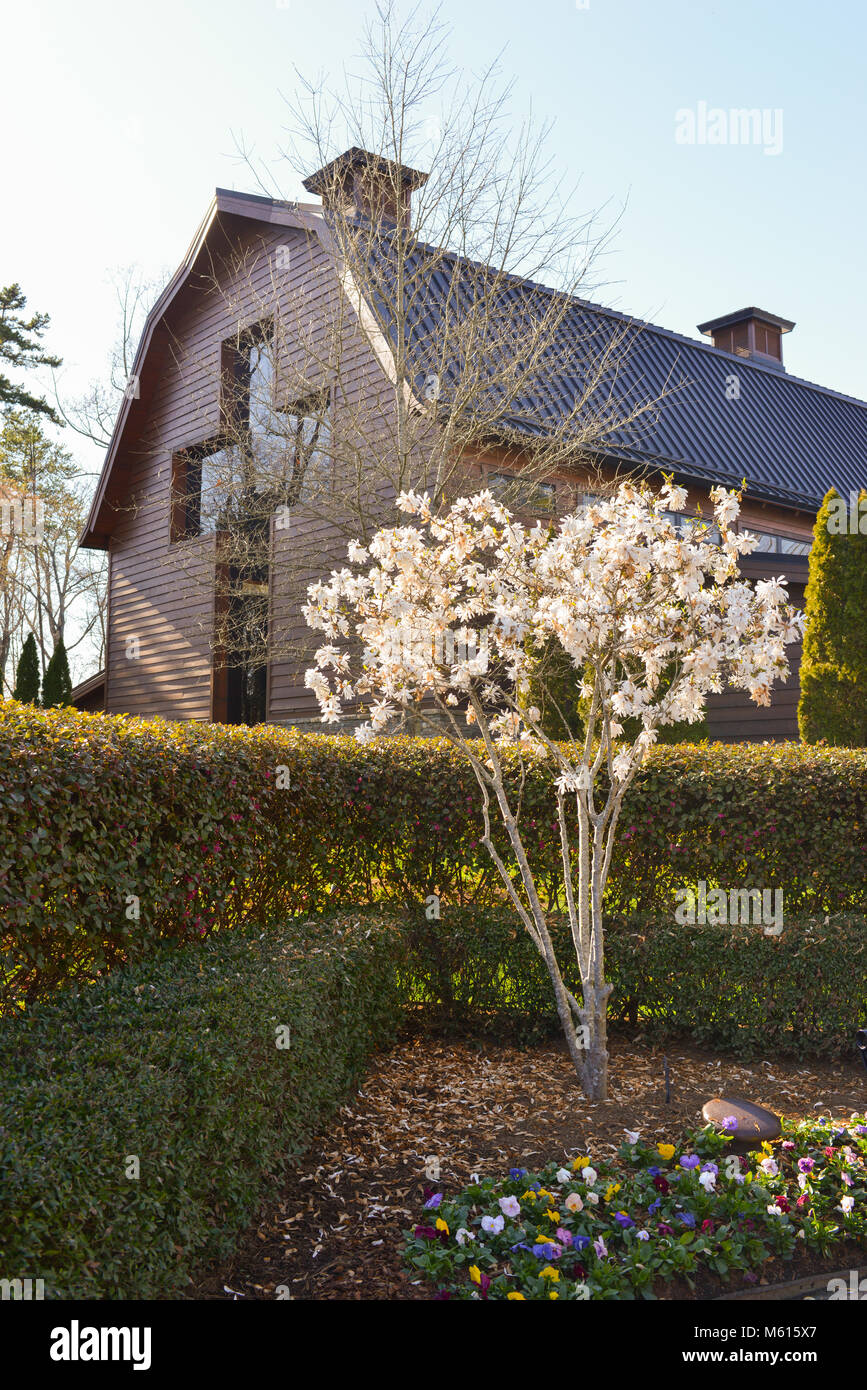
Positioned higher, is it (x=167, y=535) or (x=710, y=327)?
(x=710, y=327)

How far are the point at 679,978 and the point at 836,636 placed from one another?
4003mm

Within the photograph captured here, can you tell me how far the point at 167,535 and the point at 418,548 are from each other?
13.0 metres

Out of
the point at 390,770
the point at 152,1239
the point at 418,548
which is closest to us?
the point at 152,1239

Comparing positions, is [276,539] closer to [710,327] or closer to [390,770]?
[390,770]

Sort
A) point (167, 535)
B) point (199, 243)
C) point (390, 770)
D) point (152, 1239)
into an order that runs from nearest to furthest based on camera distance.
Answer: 1. point (152, 1239)
2. point (390, 770)
3. point (199, 243)
4. point (167, 535)

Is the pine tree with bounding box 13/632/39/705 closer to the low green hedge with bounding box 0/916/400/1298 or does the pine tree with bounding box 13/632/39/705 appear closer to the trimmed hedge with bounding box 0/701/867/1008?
the trimmed hedge with bounding box 0/701/867/1008

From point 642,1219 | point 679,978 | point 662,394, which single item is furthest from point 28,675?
point 642,1219

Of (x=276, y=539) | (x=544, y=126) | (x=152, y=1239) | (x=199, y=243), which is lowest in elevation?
(x=152, y=1239)

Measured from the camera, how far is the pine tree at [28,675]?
2095 cm

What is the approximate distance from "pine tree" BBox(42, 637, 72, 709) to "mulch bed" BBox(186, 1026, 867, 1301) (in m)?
16.4

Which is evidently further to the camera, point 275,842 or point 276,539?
point 276,539

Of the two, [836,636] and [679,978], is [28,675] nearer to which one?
[836,636]

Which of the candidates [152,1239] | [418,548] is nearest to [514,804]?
[418,548]

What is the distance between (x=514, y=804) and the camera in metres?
6.65
